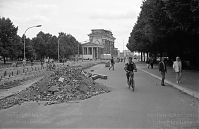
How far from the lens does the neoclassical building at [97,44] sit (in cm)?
16349

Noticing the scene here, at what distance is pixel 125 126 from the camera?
7891mm

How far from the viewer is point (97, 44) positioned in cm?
16462

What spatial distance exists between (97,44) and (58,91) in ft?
494

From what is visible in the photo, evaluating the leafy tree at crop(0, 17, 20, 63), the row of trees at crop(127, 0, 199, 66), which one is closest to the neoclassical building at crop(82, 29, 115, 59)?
the leafy tree at crop(0, 17, 20, 63)

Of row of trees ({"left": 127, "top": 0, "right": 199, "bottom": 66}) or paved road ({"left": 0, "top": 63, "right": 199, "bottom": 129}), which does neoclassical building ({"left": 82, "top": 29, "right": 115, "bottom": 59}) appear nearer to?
row of trees ({"left": 127, "top": 0, "right": 199, "bottom": 66})

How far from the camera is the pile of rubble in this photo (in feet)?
43.5

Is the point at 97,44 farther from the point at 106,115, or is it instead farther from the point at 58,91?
the point at 106,115

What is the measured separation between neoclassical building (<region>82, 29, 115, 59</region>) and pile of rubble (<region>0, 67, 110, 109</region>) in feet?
436

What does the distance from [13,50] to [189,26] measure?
55.2 m

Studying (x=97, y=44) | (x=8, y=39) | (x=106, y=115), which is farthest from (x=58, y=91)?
(x=97, y=44)

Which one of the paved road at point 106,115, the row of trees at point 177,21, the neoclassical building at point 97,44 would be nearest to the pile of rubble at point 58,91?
the paved road at point 106,115

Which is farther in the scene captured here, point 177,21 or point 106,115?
point 177,21

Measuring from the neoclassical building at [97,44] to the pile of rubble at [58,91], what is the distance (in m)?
133

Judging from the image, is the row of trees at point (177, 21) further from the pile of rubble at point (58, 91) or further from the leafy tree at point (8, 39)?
the leafy tree at point (8, 39)
